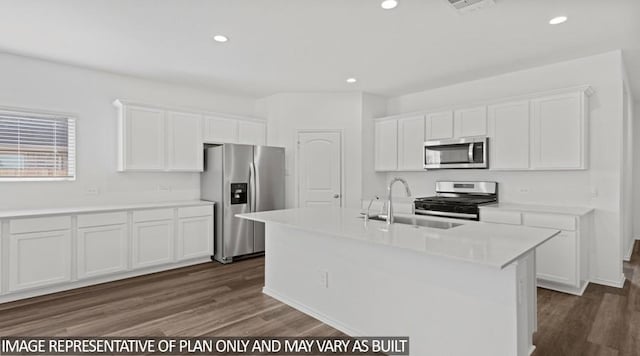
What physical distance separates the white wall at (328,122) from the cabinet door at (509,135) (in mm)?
1936

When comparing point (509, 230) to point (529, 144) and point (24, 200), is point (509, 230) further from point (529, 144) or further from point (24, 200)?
point (24, 200)

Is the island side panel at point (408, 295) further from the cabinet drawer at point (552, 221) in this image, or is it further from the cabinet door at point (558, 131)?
the cabinet door at point (558, 131)

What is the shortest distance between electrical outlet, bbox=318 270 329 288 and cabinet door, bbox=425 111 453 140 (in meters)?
2.90

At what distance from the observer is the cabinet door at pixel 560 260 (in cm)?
341

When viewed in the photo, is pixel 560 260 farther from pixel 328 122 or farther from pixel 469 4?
pixel 328 122

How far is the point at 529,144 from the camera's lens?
395 cm

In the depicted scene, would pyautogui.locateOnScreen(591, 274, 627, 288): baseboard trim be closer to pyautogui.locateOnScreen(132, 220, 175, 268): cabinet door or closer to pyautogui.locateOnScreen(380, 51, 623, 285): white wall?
pyautogui.locateOnScreen(380, 51, 623, 285): white wall

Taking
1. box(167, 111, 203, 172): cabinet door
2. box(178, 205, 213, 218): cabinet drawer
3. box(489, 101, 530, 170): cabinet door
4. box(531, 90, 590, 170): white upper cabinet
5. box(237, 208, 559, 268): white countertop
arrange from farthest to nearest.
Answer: box(167, 111, 203, 172): cabinet door < box(178, 205, 213, 218): cabinet drawer < box(489, 101, 530, 170): cabinet door < box(531, 90, 590, 170): white upper cabinet < box(237, 208, 559, 268): white countertop

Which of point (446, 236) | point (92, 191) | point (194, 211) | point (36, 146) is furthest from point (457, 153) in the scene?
point (36, 146)

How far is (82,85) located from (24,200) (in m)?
1.51

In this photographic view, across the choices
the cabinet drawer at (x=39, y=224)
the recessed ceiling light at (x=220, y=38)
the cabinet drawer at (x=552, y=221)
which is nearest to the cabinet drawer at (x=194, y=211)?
the cabinet drawer at (x=39, y=224)

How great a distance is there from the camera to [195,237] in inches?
183

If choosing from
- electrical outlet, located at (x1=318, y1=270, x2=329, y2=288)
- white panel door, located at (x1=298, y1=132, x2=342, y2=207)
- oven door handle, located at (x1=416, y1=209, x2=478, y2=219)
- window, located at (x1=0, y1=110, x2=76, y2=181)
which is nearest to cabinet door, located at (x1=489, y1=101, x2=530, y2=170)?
oven door handle, located at (x1=416, y1=209, x2=478, y2=219)

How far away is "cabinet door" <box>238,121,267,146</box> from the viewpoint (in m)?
5.42
